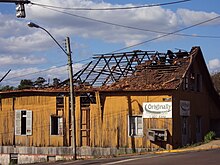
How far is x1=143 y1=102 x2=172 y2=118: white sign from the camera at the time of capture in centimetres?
3300

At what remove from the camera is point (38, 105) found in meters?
37.5

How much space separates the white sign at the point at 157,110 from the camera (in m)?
33.0

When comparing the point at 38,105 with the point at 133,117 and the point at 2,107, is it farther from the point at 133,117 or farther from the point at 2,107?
the point at 133,117

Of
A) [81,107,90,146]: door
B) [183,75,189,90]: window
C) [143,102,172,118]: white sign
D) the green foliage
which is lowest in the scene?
the green foliage

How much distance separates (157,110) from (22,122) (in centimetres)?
1119

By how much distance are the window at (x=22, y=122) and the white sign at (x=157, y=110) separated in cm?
954

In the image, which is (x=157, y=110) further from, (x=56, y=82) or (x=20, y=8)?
(x=20, y=8)

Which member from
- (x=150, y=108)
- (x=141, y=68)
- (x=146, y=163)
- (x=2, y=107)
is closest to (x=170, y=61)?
(x=141, y=68)

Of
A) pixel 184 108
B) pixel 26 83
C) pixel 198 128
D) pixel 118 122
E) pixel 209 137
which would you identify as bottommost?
pixel 209 137

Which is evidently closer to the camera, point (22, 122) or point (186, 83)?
point (186, 83)

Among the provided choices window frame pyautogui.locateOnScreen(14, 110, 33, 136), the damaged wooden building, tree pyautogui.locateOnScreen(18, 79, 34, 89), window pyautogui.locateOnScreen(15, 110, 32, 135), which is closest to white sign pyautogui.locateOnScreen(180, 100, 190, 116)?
the damaged wooden building

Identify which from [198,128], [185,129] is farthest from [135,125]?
[198,128]

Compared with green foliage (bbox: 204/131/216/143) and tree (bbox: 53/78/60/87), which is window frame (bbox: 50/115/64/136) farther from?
green foliage (bbox: 204/131/216/143)

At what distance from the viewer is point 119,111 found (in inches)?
1361
